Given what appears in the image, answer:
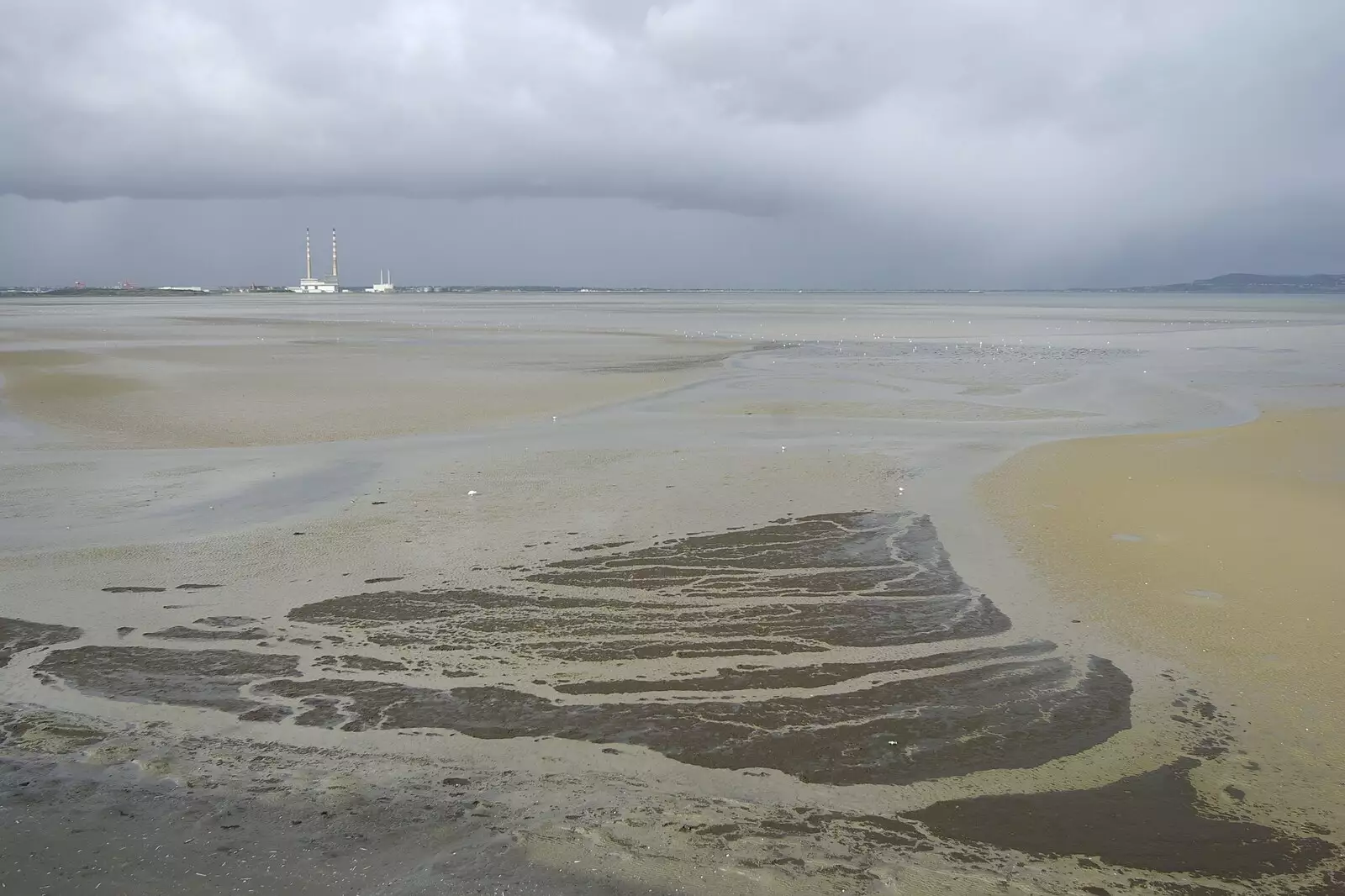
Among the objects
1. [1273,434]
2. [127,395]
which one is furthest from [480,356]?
[1273,434]

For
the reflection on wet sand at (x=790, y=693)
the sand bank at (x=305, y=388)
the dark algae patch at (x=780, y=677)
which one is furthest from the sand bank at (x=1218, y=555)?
the sand bank at (x=305, y=388)

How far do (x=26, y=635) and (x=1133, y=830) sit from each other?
7.66 metres

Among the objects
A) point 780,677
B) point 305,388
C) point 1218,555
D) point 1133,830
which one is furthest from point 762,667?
point 305,388

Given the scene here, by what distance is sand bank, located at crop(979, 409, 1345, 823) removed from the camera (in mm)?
6352

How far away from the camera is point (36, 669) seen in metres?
6.50

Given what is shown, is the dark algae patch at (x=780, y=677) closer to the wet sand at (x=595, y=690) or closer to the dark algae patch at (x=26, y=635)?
the wet sand at (x=595, y=690)

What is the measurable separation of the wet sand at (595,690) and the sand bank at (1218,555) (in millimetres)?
214

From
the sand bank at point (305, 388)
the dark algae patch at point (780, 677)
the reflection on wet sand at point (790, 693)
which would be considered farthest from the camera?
the sand bank at point (305, 388)

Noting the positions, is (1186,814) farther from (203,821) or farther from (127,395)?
(127,395)

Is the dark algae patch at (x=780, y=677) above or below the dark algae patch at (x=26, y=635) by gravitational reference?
above

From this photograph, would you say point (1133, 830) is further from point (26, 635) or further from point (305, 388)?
point (305, 388)

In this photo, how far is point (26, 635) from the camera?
→ 280 inches

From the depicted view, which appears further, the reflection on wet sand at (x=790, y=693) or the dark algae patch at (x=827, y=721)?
the dark algae patch at (x=827, y=721)

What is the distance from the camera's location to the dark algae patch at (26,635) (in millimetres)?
6855
